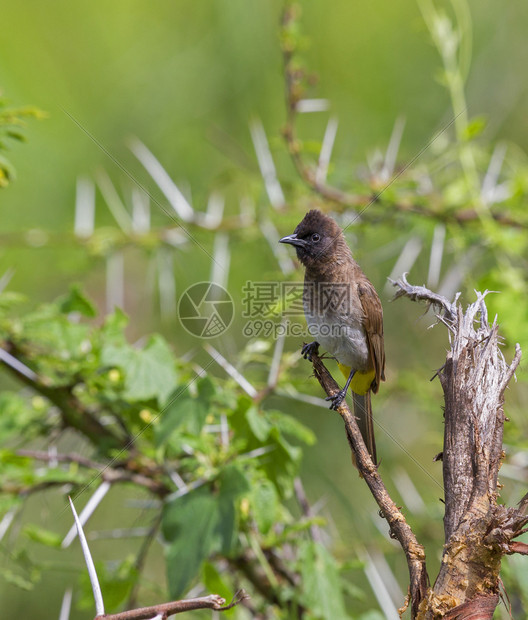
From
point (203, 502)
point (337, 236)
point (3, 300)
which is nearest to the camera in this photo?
point (203, 502)

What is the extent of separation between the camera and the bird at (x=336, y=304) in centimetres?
368

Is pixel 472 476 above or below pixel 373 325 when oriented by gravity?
below

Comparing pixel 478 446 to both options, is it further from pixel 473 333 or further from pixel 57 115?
pixel 57 115

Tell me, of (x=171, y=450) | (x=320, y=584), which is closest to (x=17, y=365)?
(x=171, y=450)

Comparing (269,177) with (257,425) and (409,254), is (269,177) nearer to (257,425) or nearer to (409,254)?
(409,254)

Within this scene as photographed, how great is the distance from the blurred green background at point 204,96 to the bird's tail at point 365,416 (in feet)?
6.34

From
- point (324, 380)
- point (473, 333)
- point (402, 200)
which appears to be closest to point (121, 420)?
point (324, 380)

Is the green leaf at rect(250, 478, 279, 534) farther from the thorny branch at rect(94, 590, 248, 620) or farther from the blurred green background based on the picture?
the blurred green background

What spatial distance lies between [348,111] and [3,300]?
186 inches

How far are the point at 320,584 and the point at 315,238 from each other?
5.88ft

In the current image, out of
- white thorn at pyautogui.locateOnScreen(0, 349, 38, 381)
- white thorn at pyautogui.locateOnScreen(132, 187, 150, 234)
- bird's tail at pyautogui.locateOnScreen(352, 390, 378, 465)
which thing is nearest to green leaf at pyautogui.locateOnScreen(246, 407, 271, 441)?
bird's tail at pyautogui.locateOnScreen(352, 390, 378, 465)

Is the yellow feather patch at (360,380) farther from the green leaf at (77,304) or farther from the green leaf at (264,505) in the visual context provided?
the green leaf at (77,304)

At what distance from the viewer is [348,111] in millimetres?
6754

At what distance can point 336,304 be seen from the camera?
3.72 metres
